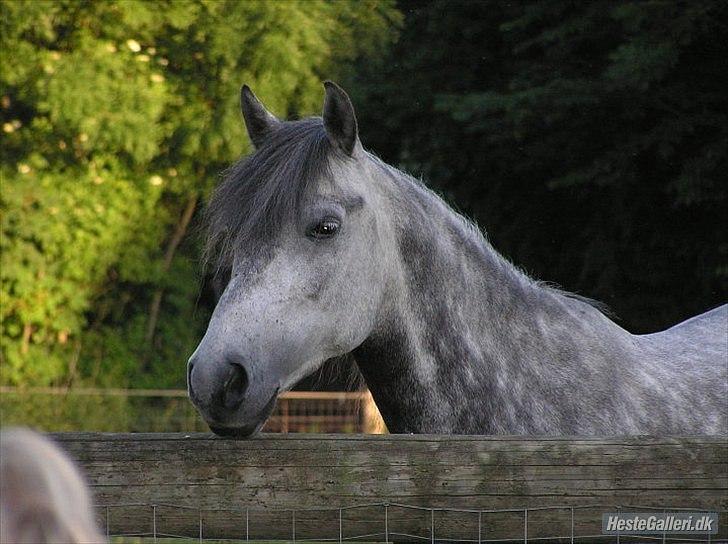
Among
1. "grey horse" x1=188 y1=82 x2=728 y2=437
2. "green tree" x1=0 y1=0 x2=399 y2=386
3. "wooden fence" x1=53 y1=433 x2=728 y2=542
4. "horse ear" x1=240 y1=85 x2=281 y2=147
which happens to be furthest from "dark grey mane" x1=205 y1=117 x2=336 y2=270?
"green tree" x1=0 y1=0 x2=399 y2=386

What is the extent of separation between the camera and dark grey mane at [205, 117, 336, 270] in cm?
350

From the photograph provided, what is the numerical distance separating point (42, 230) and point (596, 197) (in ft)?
18.8

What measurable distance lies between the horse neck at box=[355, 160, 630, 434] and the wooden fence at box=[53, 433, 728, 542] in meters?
0.55

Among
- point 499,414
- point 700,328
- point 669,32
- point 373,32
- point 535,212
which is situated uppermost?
point 499,414

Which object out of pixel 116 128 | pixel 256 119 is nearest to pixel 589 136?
pixel 116 128

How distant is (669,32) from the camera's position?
11.1m

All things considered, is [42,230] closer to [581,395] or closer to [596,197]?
[596,197]

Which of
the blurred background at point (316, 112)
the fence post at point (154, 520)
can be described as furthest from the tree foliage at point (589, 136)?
the fence post at point (154, 520)

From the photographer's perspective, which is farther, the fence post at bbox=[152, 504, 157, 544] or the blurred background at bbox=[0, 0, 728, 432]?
the blurred background at bbox=[0, 0, 728, 432]

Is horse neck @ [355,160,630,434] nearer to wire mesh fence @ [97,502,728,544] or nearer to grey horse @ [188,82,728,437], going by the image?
grey horse @ [188,82,728,437]

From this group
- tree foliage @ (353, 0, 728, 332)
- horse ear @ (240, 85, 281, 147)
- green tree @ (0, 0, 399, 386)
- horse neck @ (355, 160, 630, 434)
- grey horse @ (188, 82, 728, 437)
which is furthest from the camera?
green tree @ (0, 0, 399, 386)

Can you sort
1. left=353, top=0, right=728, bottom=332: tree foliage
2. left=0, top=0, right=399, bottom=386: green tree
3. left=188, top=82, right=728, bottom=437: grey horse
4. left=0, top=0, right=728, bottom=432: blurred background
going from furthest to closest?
left=0, top=0, right=399, bottom=386: green tree < left=0, top=0, right=728, bottom=432: blurred background < left=353, top=0, right=728, bottom=332: tree foliage < left=188, top=82, right=728, bottom=437: grey horse

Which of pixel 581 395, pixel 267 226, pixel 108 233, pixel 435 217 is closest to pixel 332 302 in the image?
pixel 267 226

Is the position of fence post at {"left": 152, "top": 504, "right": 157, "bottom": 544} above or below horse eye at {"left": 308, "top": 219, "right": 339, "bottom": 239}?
below
